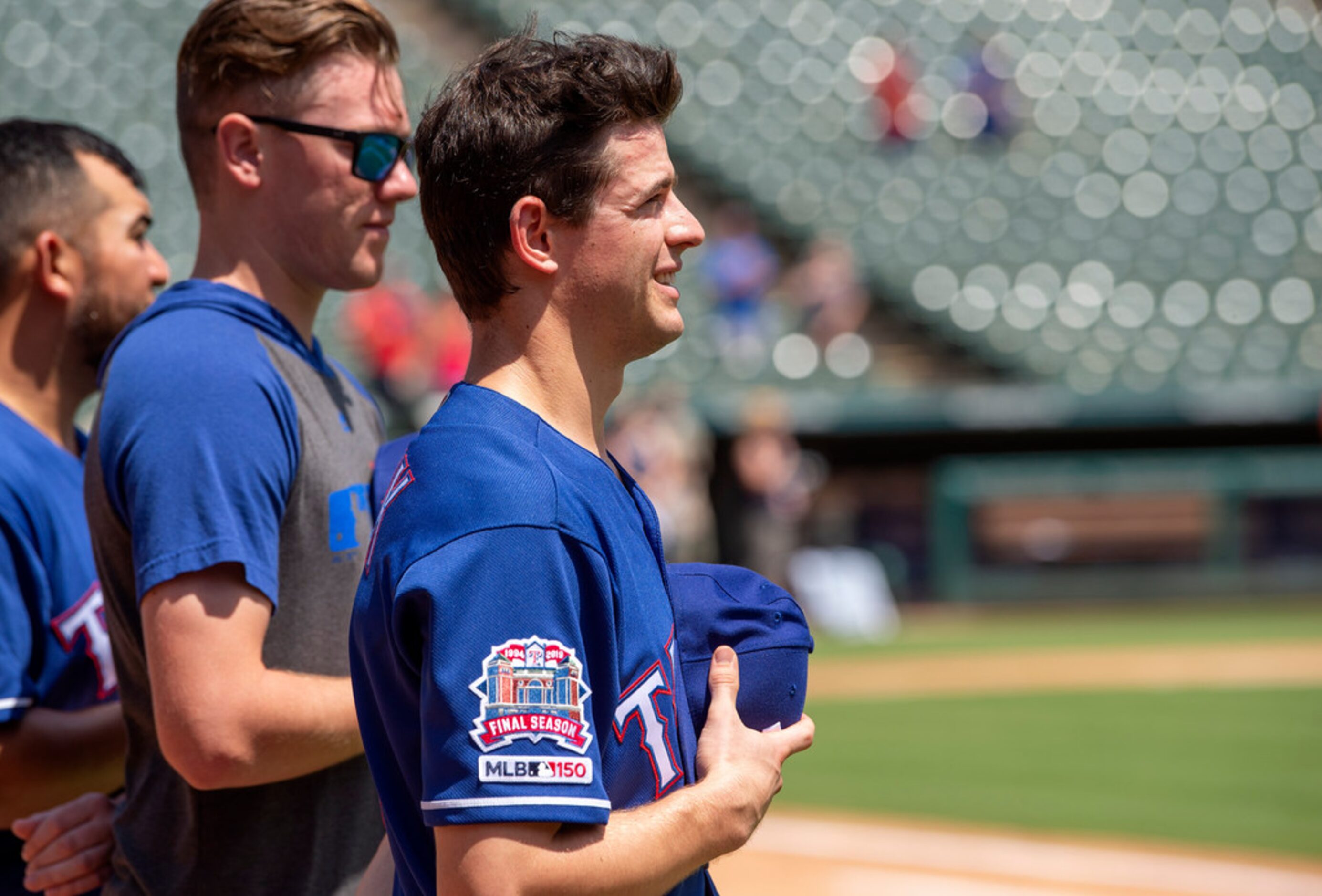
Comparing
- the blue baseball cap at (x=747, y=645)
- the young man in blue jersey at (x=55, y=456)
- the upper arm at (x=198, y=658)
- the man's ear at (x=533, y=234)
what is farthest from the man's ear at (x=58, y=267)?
the blue baseball cap at (x=747, y=645)

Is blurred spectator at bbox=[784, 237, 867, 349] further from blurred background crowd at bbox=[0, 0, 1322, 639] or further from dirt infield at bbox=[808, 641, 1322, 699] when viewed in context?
dirt infield at bbox=[808, 641, 1322, 699]

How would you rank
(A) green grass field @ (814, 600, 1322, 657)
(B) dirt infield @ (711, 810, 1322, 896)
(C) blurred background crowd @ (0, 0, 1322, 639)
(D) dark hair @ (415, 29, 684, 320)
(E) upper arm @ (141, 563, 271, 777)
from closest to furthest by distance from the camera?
1. (D) dark hair @ (415, 29, 684, 320)
2. (E) upper arm @ (141, 563, 271, 777)
3. (B) dirt infield @ (711, 810, 1322, 896)
4. (A) green grass field @ (814, 600, 1322, 657)
5. (C) blurred background crowd @ (0, 0, 1322, 639)

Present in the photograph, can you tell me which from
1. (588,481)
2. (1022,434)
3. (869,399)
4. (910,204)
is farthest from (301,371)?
(910,204)

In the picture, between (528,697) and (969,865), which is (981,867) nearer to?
(969,865)

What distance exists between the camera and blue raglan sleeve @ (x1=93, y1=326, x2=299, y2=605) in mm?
1820

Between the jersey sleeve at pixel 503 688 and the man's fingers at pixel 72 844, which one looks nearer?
the jersey sleeve at pixel 503 688

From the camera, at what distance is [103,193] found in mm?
2477

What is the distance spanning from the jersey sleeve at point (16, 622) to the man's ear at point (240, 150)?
64 centimetres

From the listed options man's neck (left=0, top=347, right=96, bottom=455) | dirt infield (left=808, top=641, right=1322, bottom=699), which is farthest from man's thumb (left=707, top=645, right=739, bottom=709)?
dirt infield (left=808, top=641, right=1322, bottom=699)

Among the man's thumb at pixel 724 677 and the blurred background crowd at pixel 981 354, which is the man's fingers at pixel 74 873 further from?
the blurred background crowd at pixel 981 354

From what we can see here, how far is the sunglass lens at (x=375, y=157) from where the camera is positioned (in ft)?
7.23

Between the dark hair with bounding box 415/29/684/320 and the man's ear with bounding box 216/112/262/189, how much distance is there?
25.6 inches

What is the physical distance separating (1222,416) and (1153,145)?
5.65 metres

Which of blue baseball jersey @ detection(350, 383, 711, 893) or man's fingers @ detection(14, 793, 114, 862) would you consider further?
man's fingers @ detection(14, 793, 114, 862)
